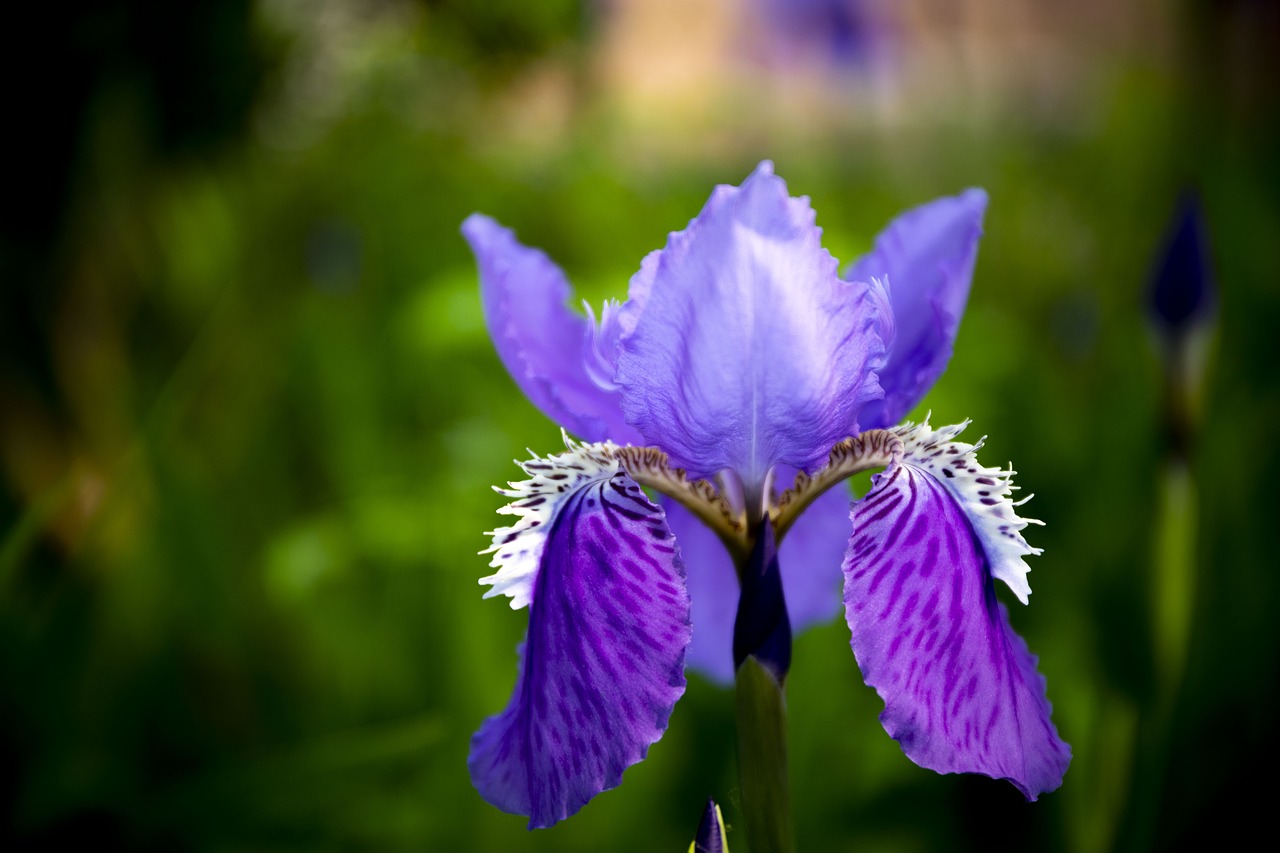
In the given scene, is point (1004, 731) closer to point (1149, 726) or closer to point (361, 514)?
point (1149, 726)

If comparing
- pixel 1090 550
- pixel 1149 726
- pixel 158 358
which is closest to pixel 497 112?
pixel 158 358

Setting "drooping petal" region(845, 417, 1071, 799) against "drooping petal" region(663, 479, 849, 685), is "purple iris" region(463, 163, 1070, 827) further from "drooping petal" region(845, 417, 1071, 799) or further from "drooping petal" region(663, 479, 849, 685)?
"drooping petal" region(663, 479, 849, 685)

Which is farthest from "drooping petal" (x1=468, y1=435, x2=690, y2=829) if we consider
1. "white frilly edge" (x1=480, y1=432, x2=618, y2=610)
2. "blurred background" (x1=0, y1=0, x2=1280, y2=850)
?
"blurred background" (x1=0, y1=0, x2=1280, y2=850)

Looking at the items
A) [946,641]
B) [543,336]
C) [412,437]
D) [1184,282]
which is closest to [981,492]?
[946,641]

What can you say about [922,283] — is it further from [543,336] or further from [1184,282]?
[1184,282]

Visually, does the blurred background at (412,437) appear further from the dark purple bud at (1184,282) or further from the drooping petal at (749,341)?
the drooping petal at (749,341)
